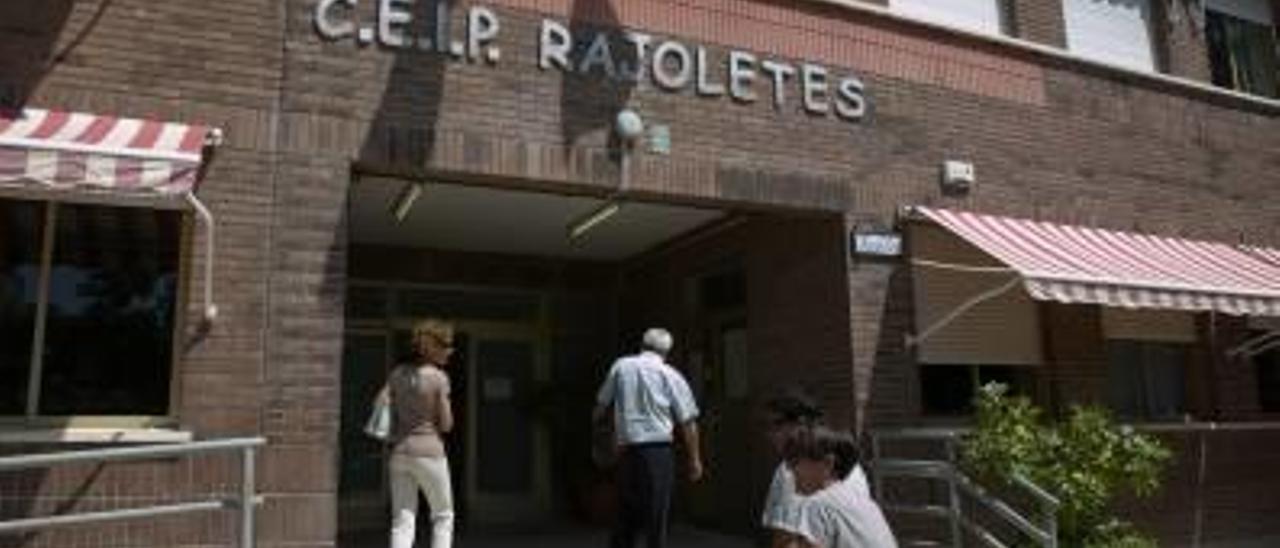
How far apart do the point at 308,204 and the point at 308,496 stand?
1891 mm

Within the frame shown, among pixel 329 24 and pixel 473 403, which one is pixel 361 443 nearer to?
pixel 473 403

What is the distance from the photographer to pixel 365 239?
13172mm

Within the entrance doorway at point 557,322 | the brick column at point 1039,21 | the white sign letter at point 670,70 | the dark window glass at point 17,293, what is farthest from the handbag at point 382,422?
the brick column at point 1039,21

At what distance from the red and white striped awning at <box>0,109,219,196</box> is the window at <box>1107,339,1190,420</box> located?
8.81 m

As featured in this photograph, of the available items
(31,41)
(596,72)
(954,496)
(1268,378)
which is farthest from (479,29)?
(1268,378)

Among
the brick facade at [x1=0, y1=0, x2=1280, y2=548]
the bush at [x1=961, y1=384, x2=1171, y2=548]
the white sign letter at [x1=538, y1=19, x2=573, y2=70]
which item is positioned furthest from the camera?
the white sign letter at [x1=538, y1=19, x2=573, y2=70]

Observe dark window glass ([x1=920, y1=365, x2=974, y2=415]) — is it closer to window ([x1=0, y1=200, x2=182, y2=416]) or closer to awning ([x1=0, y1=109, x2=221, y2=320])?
awning ([x1=0, y1=109, x2=221, y2=320])

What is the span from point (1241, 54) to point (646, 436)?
10.5 m

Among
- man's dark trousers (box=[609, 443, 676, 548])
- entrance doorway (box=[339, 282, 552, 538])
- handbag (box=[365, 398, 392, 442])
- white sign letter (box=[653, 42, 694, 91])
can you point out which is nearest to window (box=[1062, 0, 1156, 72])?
white sign letter (box=[653, 42, 694, 91])

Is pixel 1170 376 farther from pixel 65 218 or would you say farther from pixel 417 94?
pixel 65 218

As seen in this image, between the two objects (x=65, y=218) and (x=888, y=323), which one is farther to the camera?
(x=888, y=323)

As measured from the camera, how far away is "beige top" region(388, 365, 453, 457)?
8086 millimetres

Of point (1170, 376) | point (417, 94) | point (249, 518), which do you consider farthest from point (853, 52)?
point (249, 518)

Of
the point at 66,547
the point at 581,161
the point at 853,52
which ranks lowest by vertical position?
the point at 66,547
